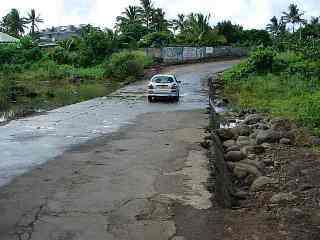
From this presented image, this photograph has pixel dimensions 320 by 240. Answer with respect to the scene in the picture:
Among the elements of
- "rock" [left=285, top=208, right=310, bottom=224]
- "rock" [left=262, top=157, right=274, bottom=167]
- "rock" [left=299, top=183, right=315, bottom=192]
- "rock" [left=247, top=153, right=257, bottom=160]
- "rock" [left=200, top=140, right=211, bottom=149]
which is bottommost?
"rock" [left=200, top=140, right=211, bottom=149]

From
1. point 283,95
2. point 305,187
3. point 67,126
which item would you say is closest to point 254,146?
point 305,187

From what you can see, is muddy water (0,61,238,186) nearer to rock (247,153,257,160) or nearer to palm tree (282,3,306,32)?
rock (247,153,257,160)

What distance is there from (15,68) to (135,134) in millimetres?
43672

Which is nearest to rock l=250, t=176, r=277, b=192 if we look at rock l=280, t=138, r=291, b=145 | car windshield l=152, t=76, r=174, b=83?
rock l=280, t=138, r=291, b=145

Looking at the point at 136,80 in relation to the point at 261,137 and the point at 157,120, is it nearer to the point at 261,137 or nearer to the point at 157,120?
the point at 157,120

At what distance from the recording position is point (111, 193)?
9.59 metres

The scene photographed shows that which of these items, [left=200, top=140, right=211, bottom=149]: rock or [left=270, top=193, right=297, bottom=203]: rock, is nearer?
[left=270, top=193, right=297, bottom=203]: rock

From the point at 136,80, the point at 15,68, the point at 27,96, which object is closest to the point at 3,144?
the point at 27,96

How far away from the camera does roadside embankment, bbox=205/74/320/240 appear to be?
764cm

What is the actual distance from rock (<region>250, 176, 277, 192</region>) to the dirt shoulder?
2.90 ft

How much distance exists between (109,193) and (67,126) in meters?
10.2

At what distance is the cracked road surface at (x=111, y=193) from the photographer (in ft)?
24.9

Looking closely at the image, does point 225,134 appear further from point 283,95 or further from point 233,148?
point 283,95

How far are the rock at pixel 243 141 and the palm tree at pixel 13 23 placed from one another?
298 ft
